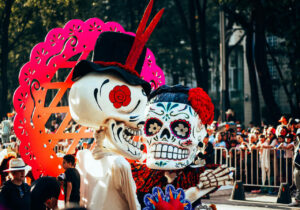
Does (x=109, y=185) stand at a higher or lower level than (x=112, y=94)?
lower

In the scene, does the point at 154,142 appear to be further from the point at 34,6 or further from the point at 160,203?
the point at 34,6

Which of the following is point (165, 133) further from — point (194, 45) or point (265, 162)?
point (194, 45)

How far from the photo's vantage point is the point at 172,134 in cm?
729

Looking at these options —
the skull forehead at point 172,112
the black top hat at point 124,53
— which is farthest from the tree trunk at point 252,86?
the black top hat at point 124,53

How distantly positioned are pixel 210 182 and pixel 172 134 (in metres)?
0.75

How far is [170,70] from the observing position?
1258 inches

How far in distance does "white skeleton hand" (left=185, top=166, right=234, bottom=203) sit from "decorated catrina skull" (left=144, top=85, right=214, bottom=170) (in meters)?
0.30

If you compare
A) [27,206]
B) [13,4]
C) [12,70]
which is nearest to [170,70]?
[12,70]

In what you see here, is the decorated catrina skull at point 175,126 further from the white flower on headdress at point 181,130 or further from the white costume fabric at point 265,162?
the white costume fabric at point 265,162

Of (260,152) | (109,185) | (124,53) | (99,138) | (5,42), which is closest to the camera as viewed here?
(109,185)

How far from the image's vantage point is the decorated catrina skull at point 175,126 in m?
7.16

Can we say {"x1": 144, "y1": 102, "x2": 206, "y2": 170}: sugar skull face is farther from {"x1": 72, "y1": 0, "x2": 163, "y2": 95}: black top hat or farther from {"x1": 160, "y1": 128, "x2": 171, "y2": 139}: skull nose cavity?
{"x1": 72, "y1": 0, "x2": 163, "y2": 95}: black top hat

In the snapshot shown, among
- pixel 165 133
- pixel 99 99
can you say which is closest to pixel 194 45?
pixel 165 133

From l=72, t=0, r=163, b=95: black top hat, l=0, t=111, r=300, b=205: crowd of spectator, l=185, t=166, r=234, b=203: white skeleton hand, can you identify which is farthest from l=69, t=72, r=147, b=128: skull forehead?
l=0, t=111, r=300, b=205: crowd of spectator
